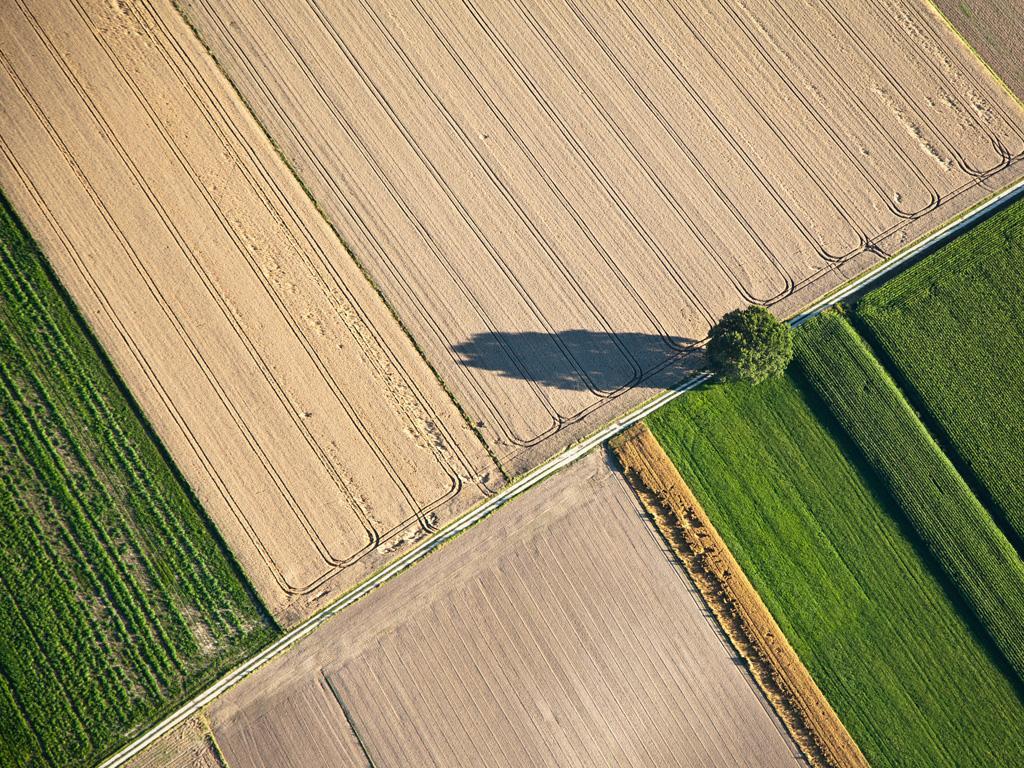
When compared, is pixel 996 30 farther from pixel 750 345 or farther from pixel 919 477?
pixel 919 477

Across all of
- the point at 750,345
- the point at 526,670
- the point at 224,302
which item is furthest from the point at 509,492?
the point at 224,302

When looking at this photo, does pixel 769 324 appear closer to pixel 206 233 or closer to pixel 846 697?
pixel 846 697

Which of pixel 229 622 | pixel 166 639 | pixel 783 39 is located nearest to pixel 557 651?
pixel 229 622

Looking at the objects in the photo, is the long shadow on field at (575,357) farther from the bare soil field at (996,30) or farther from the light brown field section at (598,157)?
the bare soil field at (996,30)

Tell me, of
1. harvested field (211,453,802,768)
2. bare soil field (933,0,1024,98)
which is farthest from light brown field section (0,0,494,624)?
bare soil field (933,0,1024,98)

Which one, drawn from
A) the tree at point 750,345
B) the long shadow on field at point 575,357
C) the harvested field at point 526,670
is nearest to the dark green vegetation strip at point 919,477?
the tree at point 750,345

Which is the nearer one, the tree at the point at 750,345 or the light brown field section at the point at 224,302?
the tree at the point at 750,345
